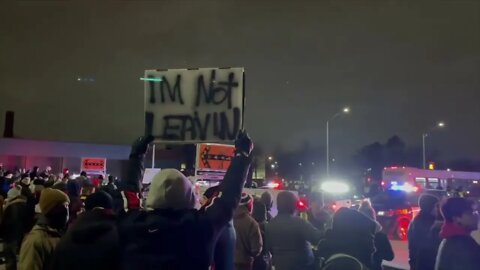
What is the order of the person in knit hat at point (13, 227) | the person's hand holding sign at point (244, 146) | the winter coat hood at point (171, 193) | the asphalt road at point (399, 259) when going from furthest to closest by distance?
1. the asphalt road at point (399, 259)
2. the person in knit hat at point (13, 227)
3. the person's hand holding sign at point (244, 146)
4. the winter coat hood at point (171, 193)

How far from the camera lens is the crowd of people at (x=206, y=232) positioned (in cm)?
315

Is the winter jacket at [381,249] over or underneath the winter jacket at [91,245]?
underneath

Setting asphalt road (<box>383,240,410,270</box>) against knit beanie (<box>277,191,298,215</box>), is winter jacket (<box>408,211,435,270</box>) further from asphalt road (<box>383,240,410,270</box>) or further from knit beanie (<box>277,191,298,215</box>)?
asphalt road (<box>383,240,410,270</box>)

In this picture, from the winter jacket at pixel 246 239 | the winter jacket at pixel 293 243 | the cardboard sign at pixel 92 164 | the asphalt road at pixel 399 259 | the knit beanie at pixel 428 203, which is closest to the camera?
the winter jacket at pixel 293 243

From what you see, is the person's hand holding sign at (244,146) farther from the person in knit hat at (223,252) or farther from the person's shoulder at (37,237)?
the person's shoulder at (37,237)

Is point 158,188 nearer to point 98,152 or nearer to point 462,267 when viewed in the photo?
point 462,267

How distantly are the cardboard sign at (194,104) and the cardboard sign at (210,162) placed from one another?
10.0 m

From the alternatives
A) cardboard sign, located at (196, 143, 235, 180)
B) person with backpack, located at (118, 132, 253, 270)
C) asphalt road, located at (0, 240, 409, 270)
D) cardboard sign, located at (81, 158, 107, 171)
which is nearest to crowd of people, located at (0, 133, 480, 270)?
person with backpack, located at (118, 132, 253, 270)

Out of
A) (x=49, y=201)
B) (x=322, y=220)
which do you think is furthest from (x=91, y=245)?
(x=322, y=220)

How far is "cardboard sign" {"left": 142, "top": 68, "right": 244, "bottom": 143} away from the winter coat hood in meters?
1.66

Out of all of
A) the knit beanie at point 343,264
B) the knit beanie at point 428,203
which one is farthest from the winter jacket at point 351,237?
the knit beanie at point 428,203

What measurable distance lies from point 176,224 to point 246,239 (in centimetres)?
381

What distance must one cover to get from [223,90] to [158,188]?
2.03m

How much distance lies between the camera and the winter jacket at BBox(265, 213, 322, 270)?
6457 mm
